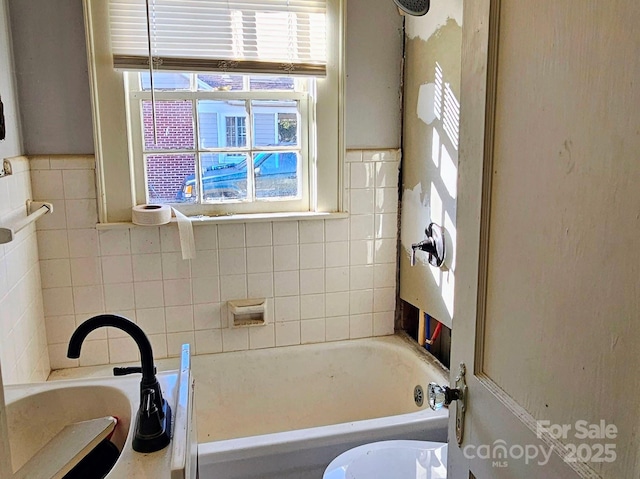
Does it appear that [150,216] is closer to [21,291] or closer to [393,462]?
[21,291]

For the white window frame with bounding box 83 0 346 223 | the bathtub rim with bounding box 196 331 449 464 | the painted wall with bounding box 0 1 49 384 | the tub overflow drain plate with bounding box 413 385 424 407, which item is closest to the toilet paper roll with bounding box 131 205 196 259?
the white window frame with bounding box 83 0 346 223

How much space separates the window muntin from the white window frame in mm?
53

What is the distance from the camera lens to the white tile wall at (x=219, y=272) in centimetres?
212

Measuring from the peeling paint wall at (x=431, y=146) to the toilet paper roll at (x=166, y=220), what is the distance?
974 mm

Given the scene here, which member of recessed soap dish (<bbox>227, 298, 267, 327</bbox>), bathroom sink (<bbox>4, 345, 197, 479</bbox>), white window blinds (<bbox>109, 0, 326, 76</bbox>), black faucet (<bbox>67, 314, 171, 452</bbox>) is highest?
white window blinds (<bbox>109, 0, 326, 76</bbox>)

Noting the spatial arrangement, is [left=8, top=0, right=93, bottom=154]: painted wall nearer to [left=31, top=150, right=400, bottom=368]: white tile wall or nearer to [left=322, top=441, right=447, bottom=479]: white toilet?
[left=31, top=150, right=400, bottom=368]: white tile wall

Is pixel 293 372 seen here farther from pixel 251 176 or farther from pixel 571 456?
pixel 571 456

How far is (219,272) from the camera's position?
229cm

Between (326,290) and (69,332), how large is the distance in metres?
1.11

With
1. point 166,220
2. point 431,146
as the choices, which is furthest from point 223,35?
point 431,146

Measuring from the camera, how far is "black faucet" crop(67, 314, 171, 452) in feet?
3.48

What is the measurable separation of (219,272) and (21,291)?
29.8 inches

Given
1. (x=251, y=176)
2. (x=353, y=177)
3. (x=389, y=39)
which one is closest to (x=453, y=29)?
(x=389, y=39)

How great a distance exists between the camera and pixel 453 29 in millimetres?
1940
